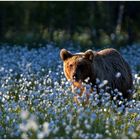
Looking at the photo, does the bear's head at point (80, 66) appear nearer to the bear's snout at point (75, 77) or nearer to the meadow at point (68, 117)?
the bear's snout at point (75, 77)

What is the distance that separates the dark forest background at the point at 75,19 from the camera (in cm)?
2459

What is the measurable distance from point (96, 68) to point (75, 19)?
65.9 feet

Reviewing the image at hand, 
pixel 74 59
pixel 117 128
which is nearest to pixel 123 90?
pixel 74 59

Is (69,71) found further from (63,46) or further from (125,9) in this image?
(125,9)

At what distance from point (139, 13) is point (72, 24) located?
382 cm

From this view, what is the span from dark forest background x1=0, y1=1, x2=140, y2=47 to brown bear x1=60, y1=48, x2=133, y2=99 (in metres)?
11.7

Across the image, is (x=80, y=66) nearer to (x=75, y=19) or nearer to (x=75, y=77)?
(x=75, y=77)

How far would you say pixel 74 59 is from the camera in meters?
8.48

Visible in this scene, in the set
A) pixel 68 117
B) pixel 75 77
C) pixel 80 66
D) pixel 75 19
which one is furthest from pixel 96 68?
pixel 75 19

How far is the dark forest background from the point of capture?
968 inches

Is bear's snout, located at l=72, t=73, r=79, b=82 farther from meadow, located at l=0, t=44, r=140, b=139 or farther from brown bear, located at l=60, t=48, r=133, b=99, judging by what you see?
meadow, located at l=0, t=44, r=140, b=139

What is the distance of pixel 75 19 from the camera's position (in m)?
28.5

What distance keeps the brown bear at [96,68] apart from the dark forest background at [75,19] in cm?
1175

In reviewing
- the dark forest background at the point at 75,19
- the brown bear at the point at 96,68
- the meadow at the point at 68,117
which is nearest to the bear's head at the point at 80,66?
the brown bear at the point at 96,68
